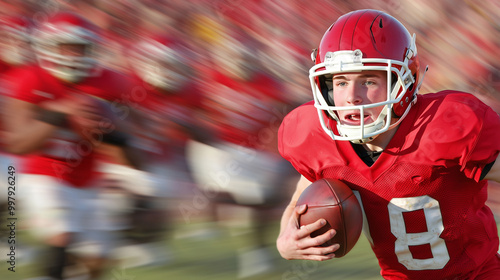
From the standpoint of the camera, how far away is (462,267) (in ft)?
6.47

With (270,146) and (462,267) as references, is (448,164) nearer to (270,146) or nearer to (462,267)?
(462,267)

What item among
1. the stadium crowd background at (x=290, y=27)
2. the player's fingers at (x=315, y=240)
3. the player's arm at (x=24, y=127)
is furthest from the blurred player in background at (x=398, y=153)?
the stadium crowd background at (x=290, y=27)

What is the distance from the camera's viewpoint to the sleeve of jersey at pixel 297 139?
2049 millimetres

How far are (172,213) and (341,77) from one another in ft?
6.62

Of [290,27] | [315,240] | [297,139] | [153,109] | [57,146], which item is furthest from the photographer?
[290,27]

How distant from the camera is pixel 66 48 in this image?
3205mm

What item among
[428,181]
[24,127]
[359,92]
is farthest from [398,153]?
[24,127]

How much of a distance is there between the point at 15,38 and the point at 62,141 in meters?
0.66

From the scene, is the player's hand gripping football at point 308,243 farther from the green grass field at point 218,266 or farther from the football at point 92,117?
the football at point 92,117

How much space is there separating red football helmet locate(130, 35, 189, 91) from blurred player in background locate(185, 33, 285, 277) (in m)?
0.18

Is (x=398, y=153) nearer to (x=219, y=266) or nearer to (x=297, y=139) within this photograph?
(x=297, y=139)

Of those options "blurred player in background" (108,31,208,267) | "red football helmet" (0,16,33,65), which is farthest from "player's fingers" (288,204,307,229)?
"red football helmet" (0,16,33,65)

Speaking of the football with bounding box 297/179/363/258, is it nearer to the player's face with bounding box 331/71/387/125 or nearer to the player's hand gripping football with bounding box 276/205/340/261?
the player's hand gripping football with bounding box 276/205/340/261

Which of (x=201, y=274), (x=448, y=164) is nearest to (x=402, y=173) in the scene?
(x=448, y=164)
